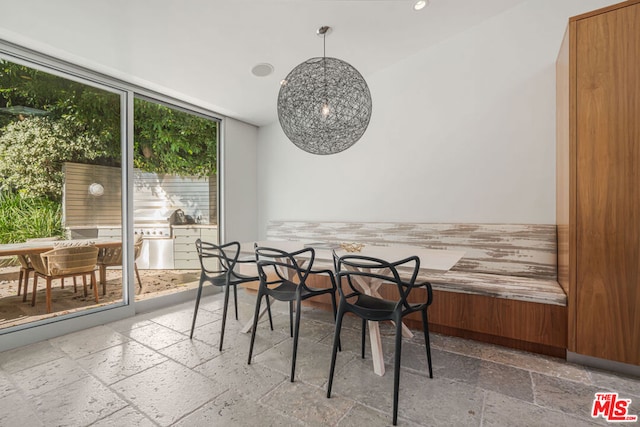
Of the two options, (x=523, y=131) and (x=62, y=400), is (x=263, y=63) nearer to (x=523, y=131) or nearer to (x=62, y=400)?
(x=523, y=131)

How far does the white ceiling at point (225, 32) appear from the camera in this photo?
2.25 meters

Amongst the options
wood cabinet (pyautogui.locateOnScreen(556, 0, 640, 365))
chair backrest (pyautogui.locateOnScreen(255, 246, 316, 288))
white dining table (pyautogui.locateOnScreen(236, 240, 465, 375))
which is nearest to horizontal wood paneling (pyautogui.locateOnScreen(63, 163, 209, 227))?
white dining table (pyautogui.locateOnScreen(236, 240, 465, 375))

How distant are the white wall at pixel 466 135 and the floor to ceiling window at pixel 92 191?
1.88 metres

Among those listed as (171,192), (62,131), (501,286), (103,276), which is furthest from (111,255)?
(501,286)

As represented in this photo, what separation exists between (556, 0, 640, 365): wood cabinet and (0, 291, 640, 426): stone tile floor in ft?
1.17

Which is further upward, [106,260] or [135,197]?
[135,197]

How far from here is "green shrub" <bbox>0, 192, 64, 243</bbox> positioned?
7.95 feet

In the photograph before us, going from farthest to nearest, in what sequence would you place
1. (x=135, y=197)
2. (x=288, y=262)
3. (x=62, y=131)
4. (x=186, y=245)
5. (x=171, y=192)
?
(x=186, y=245)
(x=171, y=192)
(x=135, y=197)
(x=62, y=131)
(x=288, y=262)

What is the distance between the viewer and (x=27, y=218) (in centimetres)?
254

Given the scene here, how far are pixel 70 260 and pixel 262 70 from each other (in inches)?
106

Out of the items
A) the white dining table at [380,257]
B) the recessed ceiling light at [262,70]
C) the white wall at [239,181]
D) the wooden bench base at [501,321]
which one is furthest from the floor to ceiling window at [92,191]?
the wooden bench base at [501,321]

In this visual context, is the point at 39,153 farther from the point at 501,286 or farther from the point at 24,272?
the point at 501,286

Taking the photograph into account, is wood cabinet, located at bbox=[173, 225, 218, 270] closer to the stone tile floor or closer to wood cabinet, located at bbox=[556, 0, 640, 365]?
the stone tile floor

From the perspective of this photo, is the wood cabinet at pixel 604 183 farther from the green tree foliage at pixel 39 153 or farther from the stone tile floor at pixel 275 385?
the green tree foliage at pixel 39 153
